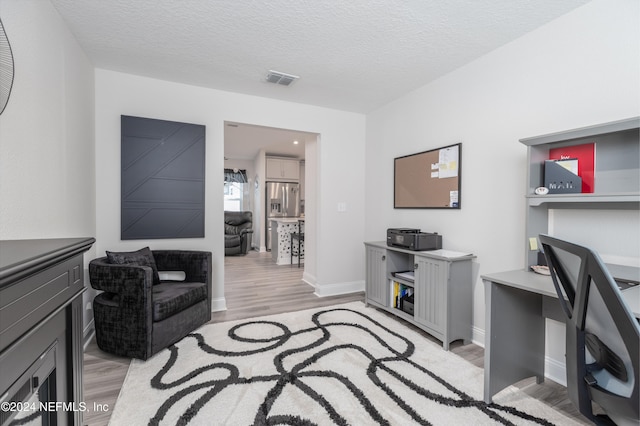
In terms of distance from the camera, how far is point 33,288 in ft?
2.78

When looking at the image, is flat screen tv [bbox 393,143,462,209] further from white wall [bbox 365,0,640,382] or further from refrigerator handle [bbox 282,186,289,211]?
refrigerator handle [bbox 282,186,289,211]

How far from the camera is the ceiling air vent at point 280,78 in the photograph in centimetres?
288

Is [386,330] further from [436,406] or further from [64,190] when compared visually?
[64,190]

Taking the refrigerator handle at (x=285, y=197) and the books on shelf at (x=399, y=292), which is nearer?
the books on shelf at (x=399, y=292)

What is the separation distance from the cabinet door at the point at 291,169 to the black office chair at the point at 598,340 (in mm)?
6650

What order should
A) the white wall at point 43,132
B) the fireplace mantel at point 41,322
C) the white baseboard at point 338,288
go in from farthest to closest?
the white baseboard at point 338,288 → the white wall at point 43,132 → the fireplace mantel at point 41,322

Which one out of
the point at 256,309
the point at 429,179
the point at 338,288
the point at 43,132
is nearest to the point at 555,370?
the point at 429,179

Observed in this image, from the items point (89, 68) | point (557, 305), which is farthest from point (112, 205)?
point (557, 305)

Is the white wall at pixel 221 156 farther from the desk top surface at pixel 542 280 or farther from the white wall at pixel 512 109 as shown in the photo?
the desk top surface at pixel 542 280

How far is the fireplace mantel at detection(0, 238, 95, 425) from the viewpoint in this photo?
2.41 feet

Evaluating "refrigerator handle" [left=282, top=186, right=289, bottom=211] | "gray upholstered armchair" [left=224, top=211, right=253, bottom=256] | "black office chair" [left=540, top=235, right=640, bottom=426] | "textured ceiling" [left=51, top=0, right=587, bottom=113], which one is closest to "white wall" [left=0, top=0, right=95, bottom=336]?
"textured ceiling" [left=51, top=0, right=587, bottom=113]

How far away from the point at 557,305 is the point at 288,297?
2757mm

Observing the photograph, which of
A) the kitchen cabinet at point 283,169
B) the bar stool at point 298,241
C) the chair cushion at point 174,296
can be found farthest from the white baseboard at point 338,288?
the kitchen cabinet at point 283,169

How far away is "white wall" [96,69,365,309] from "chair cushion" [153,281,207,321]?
0.61m
